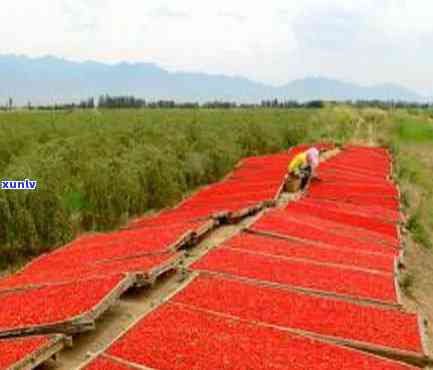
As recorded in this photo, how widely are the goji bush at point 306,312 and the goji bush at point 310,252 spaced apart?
5.72 feet

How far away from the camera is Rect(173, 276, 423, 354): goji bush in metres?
7.00

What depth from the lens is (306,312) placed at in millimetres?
7516

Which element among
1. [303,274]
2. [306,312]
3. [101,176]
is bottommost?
[306,312]

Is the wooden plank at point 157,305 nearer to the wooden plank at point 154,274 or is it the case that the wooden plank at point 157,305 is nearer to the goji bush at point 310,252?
the wooden plank at point 154,274

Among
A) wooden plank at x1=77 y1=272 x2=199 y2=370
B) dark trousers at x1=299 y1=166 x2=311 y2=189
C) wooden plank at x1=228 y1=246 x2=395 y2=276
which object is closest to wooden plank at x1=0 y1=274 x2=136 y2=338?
wooden plank at x1=77 y1=272 x2=199 y2=370

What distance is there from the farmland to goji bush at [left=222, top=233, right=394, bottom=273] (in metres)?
0.04

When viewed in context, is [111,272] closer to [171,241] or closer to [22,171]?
[171,241]

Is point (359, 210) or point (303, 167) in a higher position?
point (303, 167)

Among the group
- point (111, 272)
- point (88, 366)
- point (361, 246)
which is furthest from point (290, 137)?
point (88, 366)

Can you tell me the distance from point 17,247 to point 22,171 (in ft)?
4.92

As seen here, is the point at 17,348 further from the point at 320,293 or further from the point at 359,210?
the point at 359,210

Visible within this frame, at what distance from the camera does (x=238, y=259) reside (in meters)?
9.23

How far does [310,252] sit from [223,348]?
4.03m

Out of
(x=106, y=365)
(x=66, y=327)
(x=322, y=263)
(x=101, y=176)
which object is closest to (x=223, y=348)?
(x=106, y=365)
